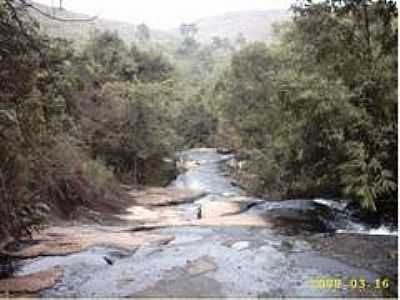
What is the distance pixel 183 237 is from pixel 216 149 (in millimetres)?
32494

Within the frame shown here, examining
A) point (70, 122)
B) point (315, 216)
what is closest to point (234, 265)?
point (70, 122)

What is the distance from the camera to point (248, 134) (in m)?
25.2

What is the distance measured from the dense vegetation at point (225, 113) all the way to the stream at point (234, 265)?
3.47 feet

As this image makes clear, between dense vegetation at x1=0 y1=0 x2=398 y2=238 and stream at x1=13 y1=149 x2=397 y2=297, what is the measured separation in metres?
1.06

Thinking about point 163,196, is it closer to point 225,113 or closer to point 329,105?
point 329,105

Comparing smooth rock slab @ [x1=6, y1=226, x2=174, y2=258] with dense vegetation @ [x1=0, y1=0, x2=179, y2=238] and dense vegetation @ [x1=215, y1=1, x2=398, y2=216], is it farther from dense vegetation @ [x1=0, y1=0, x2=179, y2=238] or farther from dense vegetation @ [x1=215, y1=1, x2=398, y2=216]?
dense vegetation @ [x1=215, y1=1, x2=398, y2=216]

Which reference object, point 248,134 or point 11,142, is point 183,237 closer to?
point 11,142

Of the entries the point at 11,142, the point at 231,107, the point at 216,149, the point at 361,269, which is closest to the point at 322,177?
the point at 361,269
